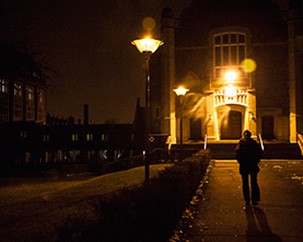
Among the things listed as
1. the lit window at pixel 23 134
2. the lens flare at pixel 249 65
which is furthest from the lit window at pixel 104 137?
the lens flare at pixel 249 65

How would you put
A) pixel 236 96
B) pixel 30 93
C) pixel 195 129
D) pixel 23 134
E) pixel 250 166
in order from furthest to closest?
pixel 30 93 → pixel 23 134 → pixel 195 129 → pixel 236 96 → pixel 250 166

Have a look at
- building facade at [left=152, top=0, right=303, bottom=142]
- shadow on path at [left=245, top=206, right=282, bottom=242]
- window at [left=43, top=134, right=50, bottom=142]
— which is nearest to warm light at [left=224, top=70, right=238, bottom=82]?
building facade at [left=152, top=0, right=303, bottom=142]

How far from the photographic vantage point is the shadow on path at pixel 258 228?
6.27 m

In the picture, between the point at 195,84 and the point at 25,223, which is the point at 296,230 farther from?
the point at 195,84

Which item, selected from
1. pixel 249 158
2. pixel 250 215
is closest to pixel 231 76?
pixel 249 158

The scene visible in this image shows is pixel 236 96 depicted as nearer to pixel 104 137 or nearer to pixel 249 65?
pixel 249 65

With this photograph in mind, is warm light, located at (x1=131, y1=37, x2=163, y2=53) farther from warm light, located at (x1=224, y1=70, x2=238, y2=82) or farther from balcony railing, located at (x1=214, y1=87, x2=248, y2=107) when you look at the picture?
warm light, located at (x1=224, y1=70, x2=238, y2=82)

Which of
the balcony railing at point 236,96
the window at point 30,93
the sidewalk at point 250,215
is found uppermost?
the window at point 30,93

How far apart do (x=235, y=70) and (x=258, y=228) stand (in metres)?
23.5

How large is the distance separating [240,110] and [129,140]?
969 inches

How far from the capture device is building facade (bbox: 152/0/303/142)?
1123 inches

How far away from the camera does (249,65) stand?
2922 centimetres

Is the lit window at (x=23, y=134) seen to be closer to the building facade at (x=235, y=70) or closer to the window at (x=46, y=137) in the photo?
the window at (x=46, y=137)

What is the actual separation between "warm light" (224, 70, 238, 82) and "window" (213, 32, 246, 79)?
0.45 meters
